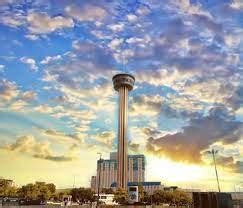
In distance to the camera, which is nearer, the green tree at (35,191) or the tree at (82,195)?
the green tree at (35,191)

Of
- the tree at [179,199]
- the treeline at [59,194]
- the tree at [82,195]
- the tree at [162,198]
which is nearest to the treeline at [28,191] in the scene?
the treeline at [59,194]

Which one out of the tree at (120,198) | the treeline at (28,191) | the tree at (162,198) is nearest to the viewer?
the treeline at (28,191)

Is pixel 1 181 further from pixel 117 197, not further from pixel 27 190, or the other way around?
pixel 117 197

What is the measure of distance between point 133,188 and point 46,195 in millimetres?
34585

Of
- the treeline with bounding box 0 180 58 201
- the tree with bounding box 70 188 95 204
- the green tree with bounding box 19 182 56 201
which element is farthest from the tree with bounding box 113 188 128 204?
the green tree with bounding box 19 182 56 201

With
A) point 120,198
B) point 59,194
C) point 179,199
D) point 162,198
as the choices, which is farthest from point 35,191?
point 179,199

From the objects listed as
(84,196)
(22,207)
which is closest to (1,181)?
(84,196)

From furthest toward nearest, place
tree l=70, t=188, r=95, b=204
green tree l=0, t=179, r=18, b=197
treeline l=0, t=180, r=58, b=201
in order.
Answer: tree l=70, t=188, r=95, b=204
treeline l=0, t=180, r=58, b=201
green tree l=0, t=179, r=18, b=197

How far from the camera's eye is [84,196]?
411 feet

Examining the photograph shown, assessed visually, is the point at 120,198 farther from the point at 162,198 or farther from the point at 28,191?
the point at 28,191

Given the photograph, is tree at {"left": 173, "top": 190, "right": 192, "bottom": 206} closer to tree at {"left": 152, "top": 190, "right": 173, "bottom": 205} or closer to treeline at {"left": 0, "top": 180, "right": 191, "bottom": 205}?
treeline at {"left": 0, "top": 180, "right": 191, "bottom": 205}

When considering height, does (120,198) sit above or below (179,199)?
below

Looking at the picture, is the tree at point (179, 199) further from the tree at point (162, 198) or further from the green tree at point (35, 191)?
the green tree at point (35, 191)

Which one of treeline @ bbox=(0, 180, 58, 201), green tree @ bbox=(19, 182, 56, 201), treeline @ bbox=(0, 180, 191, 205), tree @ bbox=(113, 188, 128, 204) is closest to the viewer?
treeline @ bbox=(0, 180, 58, 201)
